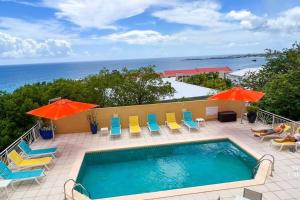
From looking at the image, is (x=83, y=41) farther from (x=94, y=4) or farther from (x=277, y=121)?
(x=277, y=121)

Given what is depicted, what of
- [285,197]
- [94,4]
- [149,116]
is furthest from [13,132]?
→ [285,197]

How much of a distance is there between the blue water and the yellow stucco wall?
2892mm

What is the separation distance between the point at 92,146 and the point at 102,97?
20.3 feet

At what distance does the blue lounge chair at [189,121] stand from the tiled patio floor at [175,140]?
0.33 m

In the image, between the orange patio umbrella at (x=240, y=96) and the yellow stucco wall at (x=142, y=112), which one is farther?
the yellow stucco wall at (x=142, y=112)

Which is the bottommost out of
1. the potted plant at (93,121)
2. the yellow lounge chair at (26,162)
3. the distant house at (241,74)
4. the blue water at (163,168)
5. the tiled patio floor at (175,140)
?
the blue water at (163,168)

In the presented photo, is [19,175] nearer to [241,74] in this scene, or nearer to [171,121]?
[171,121]

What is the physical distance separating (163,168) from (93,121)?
5137mm

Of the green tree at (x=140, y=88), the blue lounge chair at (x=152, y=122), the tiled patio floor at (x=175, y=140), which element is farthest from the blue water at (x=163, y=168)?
the green tree at (x=140, y=88)

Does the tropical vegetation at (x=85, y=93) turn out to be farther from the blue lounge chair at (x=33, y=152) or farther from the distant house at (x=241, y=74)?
the distant house at (x=241, y=74)

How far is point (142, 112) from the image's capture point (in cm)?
1433

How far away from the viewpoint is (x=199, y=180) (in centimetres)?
898

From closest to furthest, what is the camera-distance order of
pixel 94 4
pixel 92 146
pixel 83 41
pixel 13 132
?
pixel 92 146 → pixel 13 132 → pixel 94 4 → pixel 83 41

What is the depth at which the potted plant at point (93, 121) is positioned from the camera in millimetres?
13438
